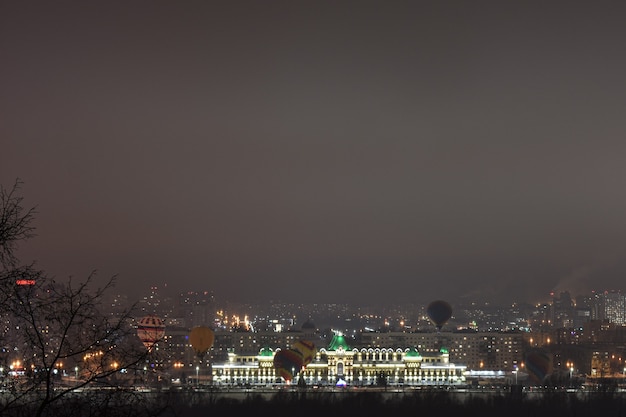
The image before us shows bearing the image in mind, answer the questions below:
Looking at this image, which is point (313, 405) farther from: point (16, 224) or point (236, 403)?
point (16, 224)

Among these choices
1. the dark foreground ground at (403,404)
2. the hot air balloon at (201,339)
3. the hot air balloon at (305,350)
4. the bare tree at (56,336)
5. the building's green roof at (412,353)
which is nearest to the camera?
the bare tree at (56,336)

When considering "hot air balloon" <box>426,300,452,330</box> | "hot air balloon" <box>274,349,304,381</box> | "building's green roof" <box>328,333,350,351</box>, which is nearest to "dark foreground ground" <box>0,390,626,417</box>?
"hot air balloon" <box>274,349,304,381</box>

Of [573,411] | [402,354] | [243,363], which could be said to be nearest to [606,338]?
[402,354]

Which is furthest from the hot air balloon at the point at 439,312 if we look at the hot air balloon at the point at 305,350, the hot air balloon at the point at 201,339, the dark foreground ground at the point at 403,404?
the dark foreground ground at the point at 403,404

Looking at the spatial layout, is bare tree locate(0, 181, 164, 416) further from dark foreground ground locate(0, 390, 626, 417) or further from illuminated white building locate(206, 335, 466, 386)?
illuminated white building locate(206, 335, 466, 386)

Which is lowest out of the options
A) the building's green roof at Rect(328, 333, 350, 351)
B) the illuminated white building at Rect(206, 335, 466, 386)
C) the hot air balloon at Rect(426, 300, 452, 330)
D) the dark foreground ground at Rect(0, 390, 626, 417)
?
the dark foreground ground at Rect(0, 390, 626, 417)

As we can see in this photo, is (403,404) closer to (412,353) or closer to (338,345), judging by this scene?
(412,353)

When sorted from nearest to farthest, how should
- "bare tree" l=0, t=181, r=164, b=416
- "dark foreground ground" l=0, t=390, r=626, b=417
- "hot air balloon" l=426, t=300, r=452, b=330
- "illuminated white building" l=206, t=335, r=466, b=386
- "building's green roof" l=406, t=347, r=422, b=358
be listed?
"bare tree" l=0, t=181, r=164, b=416, "dark foreground ground" l=0, t=390, r=626, b=417, "illuminated white building" l=206, t=335, r=466, b=386, "building's green roof" l=406, t=347, r=422, b=358, "hot air balloon" l=426, t=300, r=452, b=330

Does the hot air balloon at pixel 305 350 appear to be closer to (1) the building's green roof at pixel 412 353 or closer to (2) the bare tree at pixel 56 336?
(1) the building's green roof at pixel 412 353

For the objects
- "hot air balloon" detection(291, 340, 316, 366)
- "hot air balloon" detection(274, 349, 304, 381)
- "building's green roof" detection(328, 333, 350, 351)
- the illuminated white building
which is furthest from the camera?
"building's green roof" detection(328, 333, 350, 351)
